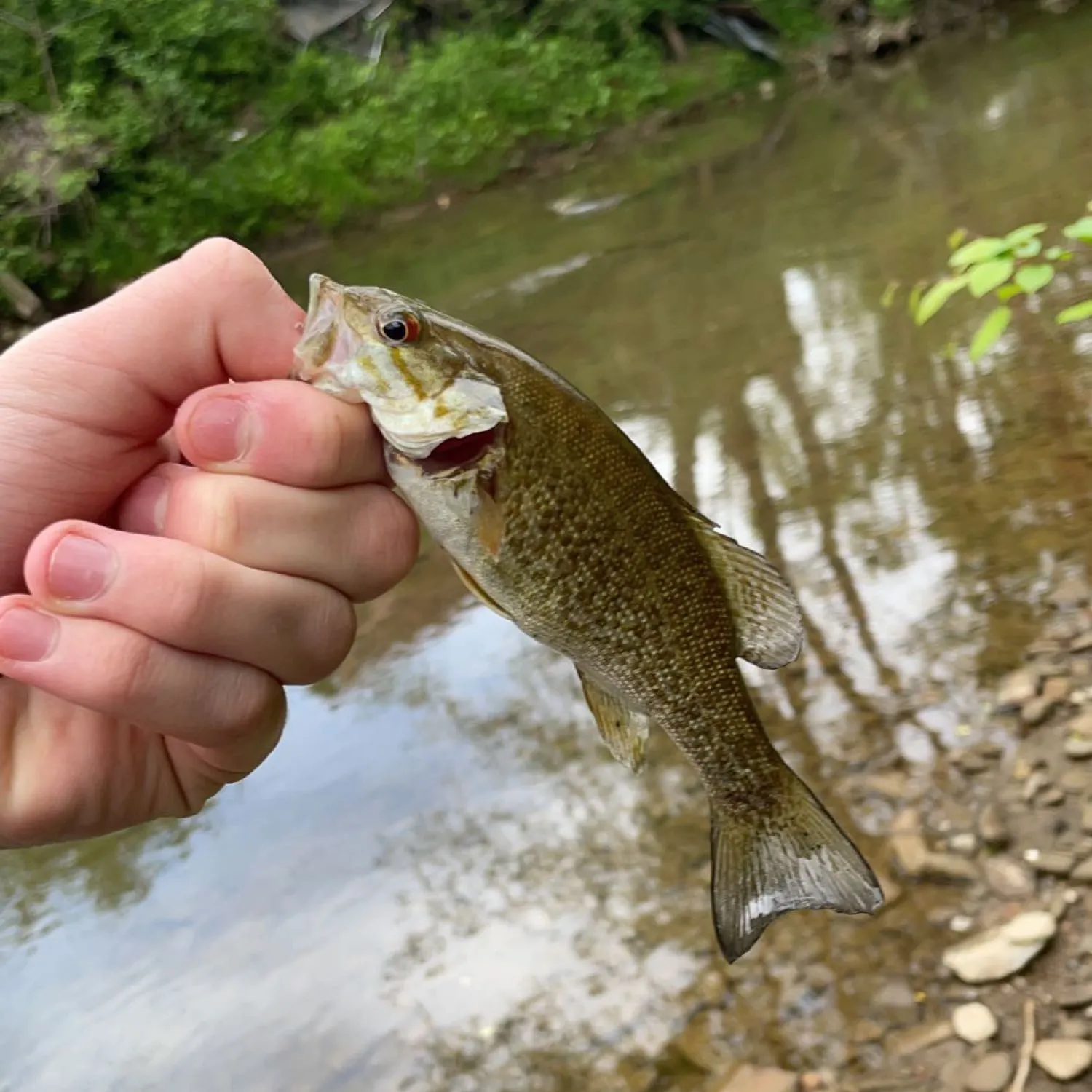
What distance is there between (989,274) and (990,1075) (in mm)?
2038

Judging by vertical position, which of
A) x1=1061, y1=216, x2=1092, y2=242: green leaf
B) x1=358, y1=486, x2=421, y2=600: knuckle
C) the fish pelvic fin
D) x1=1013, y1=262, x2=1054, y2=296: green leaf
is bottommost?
the fish pelvic fin

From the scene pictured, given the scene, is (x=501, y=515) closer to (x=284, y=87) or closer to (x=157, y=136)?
(x=157, y=136)

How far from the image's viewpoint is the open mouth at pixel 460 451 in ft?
5.00

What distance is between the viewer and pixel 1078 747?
3119mm

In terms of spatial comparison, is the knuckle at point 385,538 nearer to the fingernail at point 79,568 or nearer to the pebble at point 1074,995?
the fingernail at point 79,568

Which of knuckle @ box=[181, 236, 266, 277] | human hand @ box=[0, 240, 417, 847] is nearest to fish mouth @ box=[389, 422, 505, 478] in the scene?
human hand @ box=[0, 240, 417, 847]

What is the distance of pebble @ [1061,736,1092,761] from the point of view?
309 cm

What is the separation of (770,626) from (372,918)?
2413mm

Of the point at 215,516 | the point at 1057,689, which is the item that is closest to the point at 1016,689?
the point at 1057,689

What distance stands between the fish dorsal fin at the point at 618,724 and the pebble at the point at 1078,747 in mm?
1944

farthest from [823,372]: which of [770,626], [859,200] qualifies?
[770,626]

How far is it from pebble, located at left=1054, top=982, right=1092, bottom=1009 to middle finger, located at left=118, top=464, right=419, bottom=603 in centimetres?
201

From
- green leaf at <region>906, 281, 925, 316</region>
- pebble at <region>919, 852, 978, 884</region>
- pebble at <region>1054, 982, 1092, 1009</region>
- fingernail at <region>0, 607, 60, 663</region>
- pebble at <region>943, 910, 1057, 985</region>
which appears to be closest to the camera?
fingernail at <region>0, 607, 60, 663</region>

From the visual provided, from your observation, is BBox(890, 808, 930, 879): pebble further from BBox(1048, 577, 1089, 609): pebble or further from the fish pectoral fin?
the fish pectoral fin
